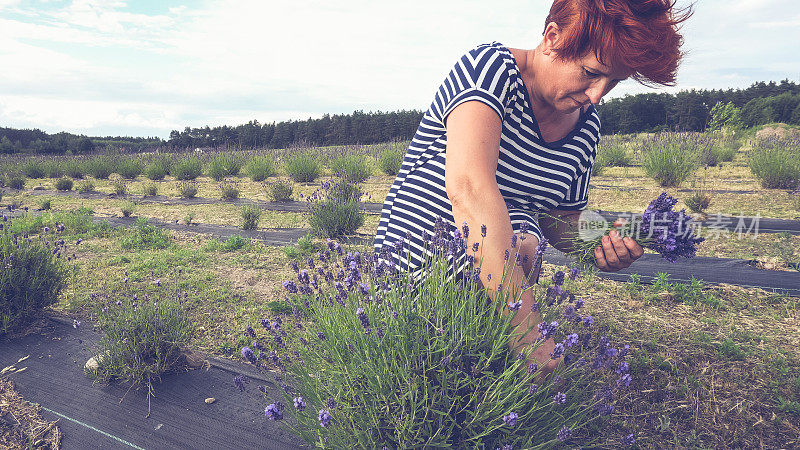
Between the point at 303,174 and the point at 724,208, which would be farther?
the point at 303,174

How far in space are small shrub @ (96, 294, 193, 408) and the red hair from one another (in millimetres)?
2570

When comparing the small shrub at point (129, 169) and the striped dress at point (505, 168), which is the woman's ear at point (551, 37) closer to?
the striped dress at point (505, 168)

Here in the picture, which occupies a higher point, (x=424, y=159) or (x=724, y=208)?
(x=424, y=159)

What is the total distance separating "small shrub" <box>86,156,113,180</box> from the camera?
52.4 ft

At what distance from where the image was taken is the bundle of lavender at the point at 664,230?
1643mm

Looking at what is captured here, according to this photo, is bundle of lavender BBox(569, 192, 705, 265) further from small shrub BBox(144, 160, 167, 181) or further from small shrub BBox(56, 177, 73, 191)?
small shrub BBox(144, 160, 167, 181)

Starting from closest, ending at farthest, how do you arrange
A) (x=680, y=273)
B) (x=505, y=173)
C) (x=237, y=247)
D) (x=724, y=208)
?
(x=505, y=173) < (x=680, y=273) < (x=237, y=247) < (x=724, y=208)

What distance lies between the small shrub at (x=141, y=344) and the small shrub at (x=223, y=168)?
39.0ft

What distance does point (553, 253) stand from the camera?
4.96 metres

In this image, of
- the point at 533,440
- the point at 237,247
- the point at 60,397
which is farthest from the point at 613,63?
the point at 237,247

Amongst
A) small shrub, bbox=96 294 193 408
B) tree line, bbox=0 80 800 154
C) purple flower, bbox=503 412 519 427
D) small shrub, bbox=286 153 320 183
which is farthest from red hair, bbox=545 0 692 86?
tree line, bbox=0 80 800 154

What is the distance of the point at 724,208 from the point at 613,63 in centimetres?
716

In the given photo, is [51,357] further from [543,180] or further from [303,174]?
[303,174]

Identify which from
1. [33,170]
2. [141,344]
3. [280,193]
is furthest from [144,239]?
[33,170]
